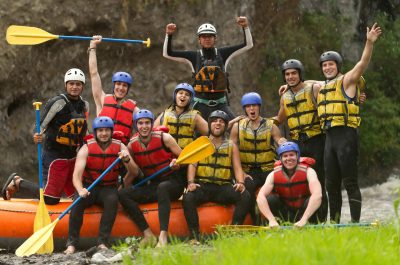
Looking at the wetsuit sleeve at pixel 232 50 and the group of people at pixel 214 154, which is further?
the wetsuit sleeve at pixel 232 50

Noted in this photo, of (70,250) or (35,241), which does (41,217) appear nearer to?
(35,241)

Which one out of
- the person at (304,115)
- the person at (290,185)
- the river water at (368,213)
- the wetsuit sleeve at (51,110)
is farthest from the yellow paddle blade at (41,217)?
the person at (304,115)

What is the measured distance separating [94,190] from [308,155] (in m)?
2.17

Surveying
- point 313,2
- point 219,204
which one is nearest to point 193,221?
point 219,204

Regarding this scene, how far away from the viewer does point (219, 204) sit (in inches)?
307

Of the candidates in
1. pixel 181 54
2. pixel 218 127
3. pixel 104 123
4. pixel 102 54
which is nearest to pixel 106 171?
pixel 104 123

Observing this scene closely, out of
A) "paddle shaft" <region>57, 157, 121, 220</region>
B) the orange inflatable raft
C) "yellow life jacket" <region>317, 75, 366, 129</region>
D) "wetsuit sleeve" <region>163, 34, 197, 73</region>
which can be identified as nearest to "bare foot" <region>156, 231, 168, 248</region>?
the orange inflatable raft

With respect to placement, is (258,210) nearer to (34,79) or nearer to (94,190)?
(94,190)

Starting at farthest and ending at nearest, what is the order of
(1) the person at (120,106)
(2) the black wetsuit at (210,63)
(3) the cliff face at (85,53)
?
(3) the cliff face at (85,53)
(2) the black wetsuit at (210,63)
(1) the person at (120,106)

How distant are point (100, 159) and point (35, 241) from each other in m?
0.97

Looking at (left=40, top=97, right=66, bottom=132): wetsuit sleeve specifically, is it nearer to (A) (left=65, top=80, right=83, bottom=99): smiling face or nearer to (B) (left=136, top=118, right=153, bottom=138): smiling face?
(A) (left=65, top=80, right=83, bottom=99): smiling face

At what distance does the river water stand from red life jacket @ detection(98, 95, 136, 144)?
1.53 metres

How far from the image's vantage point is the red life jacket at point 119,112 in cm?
805

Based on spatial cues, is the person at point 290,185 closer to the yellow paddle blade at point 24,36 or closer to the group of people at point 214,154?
the group of people at point 214,154
